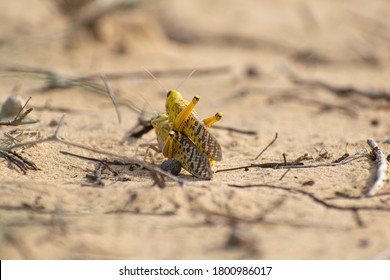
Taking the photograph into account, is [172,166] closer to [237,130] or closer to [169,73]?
[237,130]

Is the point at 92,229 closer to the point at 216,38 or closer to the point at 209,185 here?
the point at 209,185

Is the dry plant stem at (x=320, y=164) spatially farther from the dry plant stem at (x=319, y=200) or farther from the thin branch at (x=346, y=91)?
the thin branch at (x=346, y=91)

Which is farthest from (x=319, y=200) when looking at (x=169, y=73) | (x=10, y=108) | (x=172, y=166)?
(x=169, y=73)

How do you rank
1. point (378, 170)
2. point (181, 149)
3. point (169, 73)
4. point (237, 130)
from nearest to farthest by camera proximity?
point (378, 170)
point (181, 149)
point (237, 130)
point (169, 73)

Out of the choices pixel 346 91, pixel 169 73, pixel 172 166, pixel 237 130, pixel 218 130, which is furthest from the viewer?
pixel 169 73

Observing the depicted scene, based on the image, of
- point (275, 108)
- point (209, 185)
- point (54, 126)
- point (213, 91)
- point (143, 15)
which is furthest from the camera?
point (143, 15)

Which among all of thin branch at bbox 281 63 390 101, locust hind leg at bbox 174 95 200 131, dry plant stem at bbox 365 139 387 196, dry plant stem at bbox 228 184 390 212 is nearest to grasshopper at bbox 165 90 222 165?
locust hind leg at bbox 174 95 200 131

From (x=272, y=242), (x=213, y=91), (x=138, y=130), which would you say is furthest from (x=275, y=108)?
(x=272, y=242)
